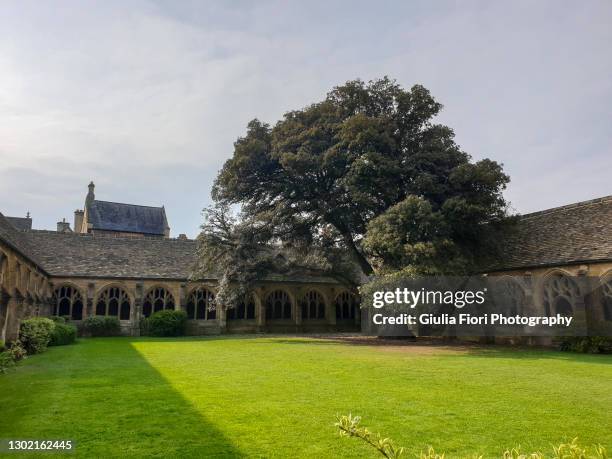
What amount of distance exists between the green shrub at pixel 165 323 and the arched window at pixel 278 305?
7297 millimetres

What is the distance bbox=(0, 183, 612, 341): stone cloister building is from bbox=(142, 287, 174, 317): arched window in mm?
72

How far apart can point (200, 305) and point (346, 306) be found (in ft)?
38.8

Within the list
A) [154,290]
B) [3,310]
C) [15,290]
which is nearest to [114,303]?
[154,290]

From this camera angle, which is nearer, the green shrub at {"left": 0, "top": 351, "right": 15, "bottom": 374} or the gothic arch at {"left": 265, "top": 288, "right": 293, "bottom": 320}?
the green shrub at {"left": 0, "top": 351, "right": 15, "bottom": 374}

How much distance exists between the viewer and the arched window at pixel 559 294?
73.1ft

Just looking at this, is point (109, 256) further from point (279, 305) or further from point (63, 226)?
point (63, 226)

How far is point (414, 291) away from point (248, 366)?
9.36 m

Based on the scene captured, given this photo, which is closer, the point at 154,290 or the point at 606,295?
the point at 606,295

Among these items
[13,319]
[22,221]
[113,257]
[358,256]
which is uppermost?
[22,221]

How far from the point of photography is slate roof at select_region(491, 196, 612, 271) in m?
22.2

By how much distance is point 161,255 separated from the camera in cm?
3634

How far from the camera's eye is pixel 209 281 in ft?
114

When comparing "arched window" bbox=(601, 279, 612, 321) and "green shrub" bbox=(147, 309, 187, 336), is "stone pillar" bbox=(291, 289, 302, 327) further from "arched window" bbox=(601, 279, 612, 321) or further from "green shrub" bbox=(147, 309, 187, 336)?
"arched window" bbox=(601, 279, 612, 321)

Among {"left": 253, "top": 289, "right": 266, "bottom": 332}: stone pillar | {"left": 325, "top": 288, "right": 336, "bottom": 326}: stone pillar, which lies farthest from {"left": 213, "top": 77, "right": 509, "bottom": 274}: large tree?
{"left": 325, "top": 288, "right": 336, "bottom": 326}: stone pillar
